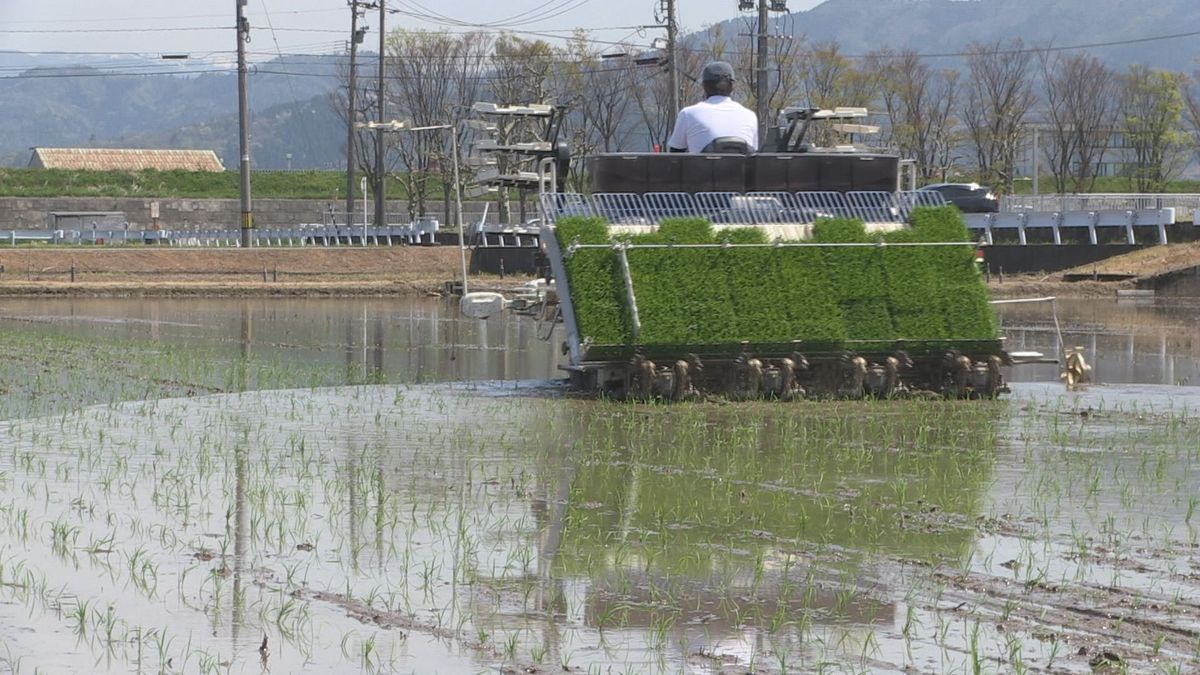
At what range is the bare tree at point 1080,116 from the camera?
292ft

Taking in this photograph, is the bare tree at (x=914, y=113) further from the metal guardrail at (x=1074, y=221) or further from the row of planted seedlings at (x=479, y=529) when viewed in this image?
the row of planted seedlings at (x=479, y=529)

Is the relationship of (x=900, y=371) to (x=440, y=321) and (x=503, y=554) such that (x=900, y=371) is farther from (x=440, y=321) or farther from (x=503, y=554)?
(x=440, y=321)

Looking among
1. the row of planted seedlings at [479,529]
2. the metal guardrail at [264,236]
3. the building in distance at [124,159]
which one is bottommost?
the row of planted seedlings at [479,529]

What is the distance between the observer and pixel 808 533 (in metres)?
9.94

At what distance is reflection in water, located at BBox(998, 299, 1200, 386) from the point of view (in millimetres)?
21266

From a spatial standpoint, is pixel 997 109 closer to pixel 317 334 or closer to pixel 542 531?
pixel 317 334

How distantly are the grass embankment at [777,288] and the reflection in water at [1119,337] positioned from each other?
3179 millimetres

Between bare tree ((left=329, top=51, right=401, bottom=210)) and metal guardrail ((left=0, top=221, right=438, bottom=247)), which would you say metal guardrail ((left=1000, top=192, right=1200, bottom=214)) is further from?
bare tree ((left=329, top=51, right=401, bottom=210))

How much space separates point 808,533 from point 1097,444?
474 centimetres

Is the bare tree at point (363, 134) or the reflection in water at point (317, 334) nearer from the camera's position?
the reflection in water at point (317, 334)

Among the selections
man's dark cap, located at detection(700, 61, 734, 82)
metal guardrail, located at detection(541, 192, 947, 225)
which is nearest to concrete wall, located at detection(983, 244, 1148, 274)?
metal guardrail, located at detection(541, 192, 947, 225)

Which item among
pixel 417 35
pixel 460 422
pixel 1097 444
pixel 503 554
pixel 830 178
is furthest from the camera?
pixel 417 35

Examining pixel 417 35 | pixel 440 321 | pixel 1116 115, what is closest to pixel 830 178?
pixel 440 321

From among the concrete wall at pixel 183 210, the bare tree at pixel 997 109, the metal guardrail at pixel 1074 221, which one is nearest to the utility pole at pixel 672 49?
the metal guardrail at pixel 1074 221
